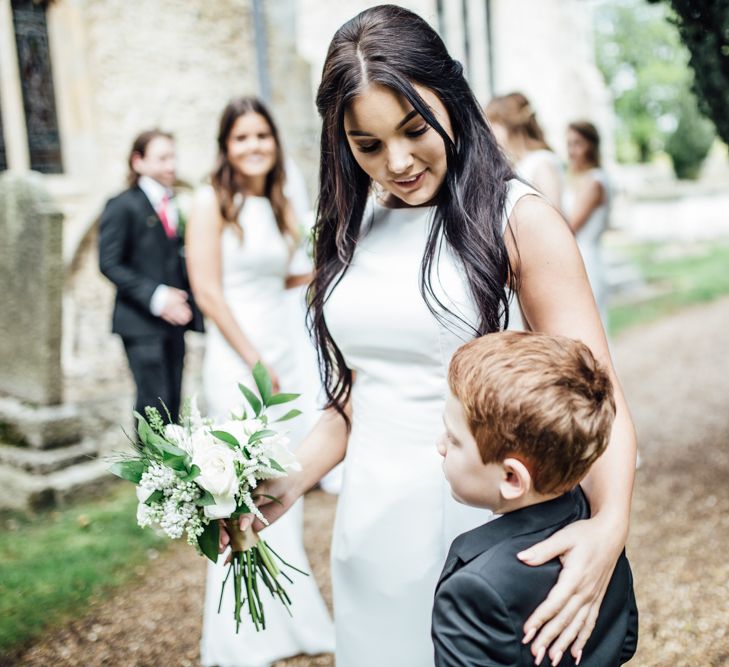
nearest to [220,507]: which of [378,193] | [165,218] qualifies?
[378,193]

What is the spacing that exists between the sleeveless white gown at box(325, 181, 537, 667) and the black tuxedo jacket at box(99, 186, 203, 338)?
3.39 meters

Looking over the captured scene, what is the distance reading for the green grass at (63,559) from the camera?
390 cm

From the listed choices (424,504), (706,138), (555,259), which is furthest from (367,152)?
(706,138)

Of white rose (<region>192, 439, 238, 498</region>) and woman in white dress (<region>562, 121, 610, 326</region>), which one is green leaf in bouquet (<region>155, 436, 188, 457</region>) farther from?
woman in white dress (<region>562, 121, 610, 326</region>)

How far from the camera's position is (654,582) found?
380 cm

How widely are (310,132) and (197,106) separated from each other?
1614 millimetres

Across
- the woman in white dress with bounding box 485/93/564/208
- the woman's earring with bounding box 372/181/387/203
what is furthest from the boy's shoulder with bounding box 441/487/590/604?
the woman in white dress with bounding box 485/93/564/208

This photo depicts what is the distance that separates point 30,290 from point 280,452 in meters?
4.14

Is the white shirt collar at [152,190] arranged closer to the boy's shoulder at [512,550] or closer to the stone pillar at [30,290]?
the stone pillar at [30,290]

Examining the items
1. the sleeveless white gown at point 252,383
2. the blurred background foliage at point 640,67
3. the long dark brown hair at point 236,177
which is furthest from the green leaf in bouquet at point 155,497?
the blurred background foliage at point 640,67

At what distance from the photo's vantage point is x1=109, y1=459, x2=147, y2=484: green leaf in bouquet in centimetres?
182

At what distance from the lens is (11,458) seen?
17.5ft

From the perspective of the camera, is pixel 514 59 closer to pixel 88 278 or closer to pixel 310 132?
pixel 310 132

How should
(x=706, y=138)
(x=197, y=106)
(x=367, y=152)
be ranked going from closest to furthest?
(x=367, y=152) < (x=197, y=106) < (x=706, y=138)
